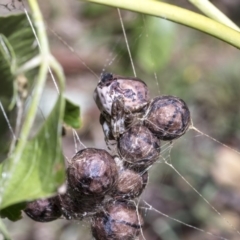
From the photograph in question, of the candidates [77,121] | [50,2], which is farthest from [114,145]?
[50,2]

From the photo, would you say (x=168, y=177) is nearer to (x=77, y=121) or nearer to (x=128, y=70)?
(x=128, y=70)

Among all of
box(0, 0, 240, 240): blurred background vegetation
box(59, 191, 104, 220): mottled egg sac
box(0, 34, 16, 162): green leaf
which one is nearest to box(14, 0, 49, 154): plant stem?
box(59, 191, 104, 220): mottled egg sac

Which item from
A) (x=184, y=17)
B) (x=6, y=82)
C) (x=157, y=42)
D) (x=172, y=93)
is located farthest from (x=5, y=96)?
(x=172, y=93)

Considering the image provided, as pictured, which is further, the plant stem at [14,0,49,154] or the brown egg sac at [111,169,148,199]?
the brown egg sac at [111,169,148,199]

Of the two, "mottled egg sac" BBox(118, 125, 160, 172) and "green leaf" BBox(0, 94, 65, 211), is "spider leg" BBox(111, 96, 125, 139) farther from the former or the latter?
"green leaf" BBox(0, 94, 65, 211)

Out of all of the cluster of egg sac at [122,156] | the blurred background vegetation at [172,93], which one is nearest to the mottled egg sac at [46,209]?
the cluster of egg sac at [122,156]

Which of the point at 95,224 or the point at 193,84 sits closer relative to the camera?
the point at 95,224
